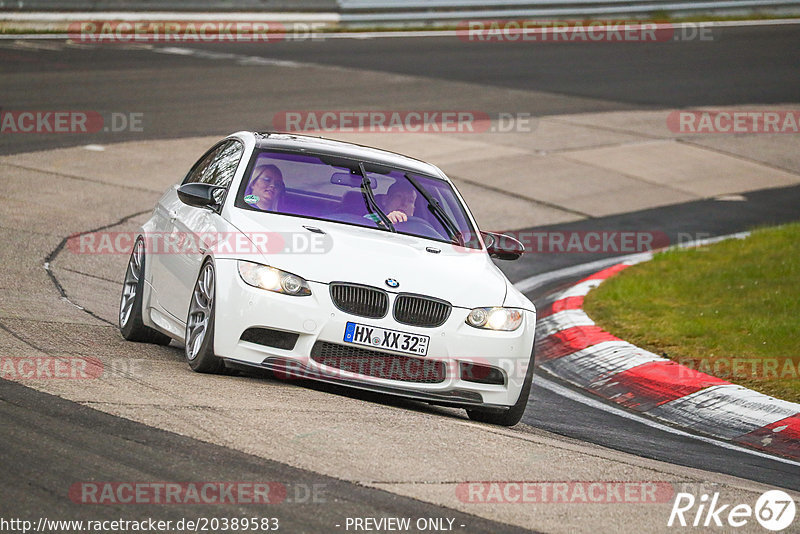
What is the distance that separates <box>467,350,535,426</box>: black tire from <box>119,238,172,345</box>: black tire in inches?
89.4

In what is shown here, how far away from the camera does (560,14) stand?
32844 mm

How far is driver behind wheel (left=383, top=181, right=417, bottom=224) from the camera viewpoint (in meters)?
8.30

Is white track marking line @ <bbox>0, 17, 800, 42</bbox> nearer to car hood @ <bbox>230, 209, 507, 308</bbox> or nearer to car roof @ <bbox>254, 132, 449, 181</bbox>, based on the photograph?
car roof @ <bbox>254, 132, 449, 181</bbox>

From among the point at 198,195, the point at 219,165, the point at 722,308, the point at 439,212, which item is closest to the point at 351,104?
the point at 722,308

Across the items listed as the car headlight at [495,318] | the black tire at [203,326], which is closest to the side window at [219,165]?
the black tire at [203,326]

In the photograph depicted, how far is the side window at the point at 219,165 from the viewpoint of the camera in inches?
334

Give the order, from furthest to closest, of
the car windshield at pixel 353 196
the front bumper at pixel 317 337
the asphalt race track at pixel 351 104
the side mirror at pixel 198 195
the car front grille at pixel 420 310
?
the car windshield at pixel 353 196 → the side mirror at pixel 198 195 → the car front grille at pixel 420 310 → the front bumper at pixel 317 337 → the asphalt race track at pixel 351 104

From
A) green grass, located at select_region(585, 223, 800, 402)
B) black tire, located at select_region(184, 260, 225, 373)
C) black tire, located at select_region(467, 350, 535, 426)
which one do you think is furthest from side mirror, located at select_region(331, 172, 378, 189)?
green grass, located at select_region(585, 223, 800, 402)

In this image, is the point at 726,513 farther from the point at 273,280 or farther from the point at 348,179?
the point at 348,179

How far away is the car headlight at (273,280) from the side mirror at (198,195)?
98 centimetres

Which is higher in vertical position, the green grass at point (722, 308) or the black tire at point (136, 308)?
the black tire at point (136, 308)

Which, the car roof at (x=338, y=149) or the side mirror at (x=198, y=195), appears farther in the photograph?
the car roof at (x=338, y=149)

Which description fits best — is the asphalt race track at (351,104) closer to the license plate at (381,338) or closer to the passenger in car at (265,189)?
the license plate at (381,338)

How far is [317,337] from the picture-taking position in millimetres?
7004
